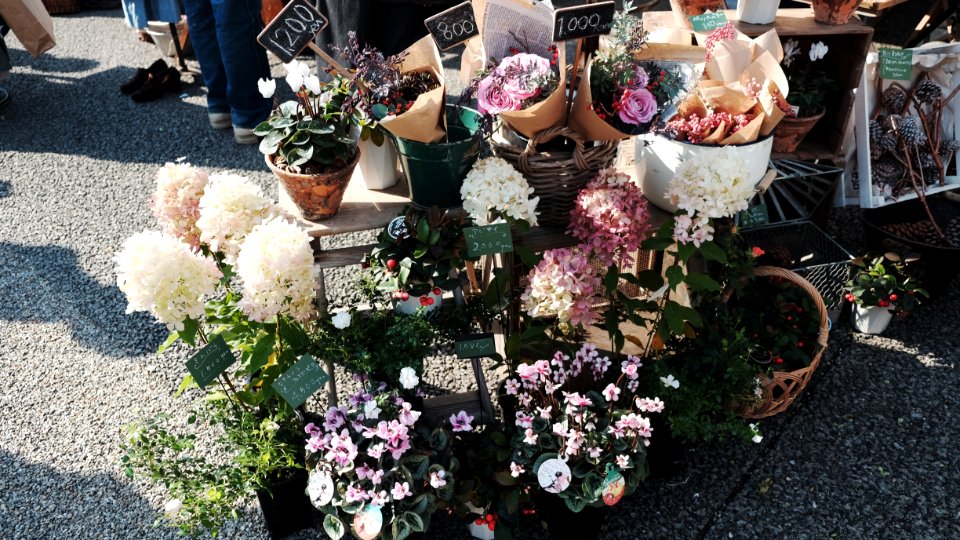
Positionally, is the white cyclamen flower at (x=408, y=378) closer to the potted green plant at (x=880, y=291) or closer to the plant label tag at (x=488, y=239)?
the plant label tag at (x=488, y=239)

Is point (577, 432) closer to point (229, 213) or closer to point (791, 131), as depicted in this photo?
point (229, 213)

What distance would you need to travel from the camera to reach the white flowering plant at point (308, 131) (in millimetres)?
1961

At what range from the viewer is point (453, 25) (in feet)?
6.50

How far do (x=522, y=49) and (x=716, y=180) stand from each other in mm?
699

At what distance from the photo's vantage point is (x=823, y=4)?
9.38 feet

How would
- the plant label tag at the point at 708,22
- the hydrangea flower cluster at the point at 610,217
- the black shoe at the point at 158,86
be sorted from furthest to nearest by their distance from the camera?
the black shoe at the point at 158,86 → the plant label tag at the point at 708,22 → the hydrangea flower cluster at the point at 610,217

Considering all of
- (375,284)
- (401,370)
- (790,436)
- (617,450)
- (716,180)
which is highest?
(716,180)

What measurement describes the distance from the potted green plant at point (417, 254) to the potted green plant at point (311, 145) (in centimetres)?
21

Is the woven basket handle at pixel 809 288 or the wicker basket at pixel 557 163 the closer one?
the wicker basket at pixel 557 163

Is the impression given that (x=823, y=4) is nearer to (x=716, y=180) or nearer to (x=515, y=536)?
(x=716, y=180)

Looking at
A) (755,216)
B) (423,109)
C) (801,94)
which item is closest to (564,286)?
(423,109)

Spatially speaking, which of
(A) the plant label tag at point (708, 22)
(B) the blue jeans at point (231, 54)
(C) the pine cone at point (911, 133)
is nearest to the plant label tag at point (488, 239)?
(A) the plant label tag at point (708, 22)

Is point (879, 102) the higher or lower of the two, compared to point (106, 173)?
higher

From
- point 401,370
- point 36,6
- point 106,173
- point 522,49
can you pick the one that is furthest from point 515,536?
point 36,6
